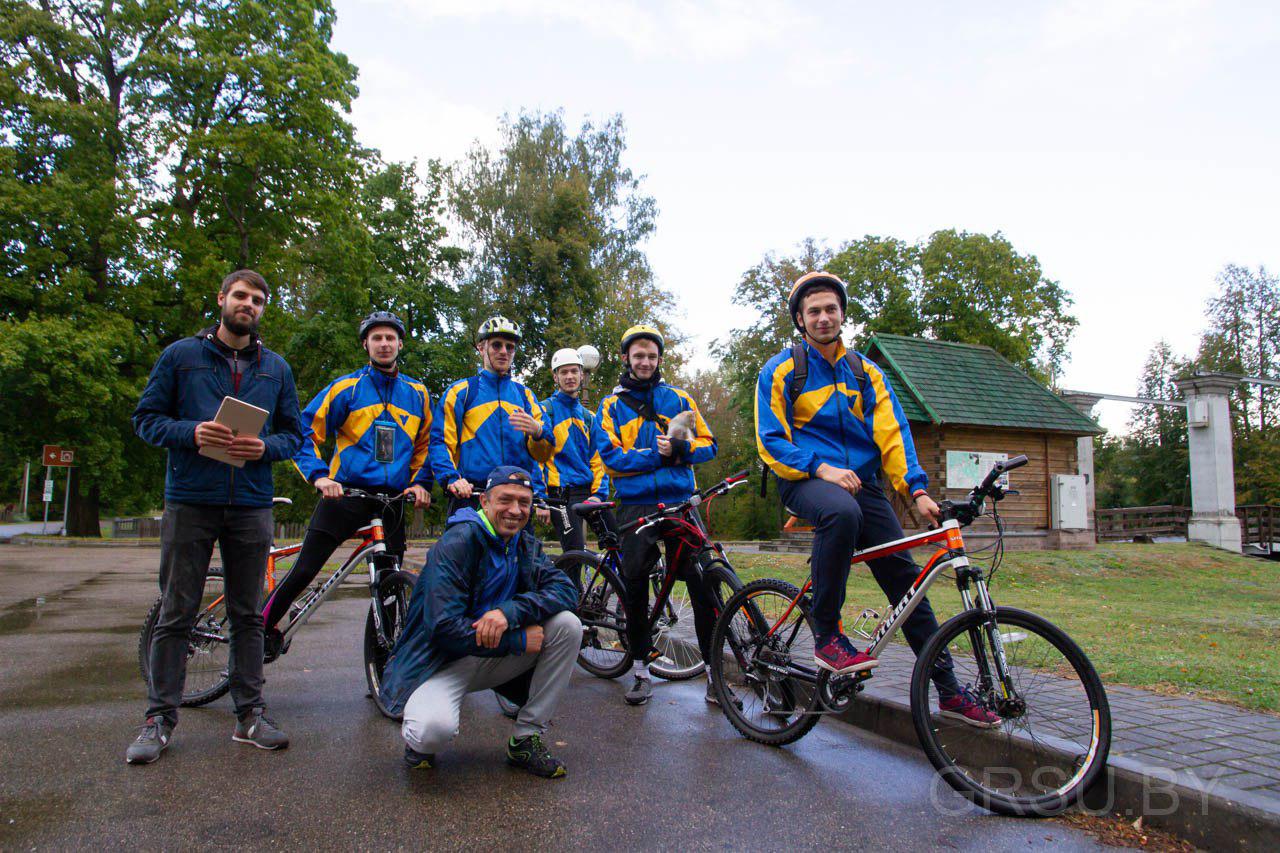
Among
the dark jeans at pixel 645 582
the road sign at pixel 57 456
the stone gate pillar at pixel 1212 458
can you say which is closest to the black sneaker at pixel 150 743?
the dark jeans at pixel 645 582

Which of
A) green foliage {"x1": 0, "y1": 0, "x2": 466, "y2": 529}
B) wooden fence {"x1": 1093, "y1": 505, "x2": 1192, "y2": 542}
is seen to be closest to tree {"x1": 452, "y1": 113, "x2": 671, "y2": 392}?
green foliage {"x1": 0, "y1": 0, "x2": 466, "y2": 529}

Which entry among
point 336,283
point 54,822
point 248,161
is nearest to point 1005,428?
point 336,283

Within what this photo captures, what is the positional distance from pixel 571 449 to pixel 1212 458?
26567mm

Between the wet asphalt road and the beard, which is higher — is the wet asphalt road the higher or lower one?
the lower one

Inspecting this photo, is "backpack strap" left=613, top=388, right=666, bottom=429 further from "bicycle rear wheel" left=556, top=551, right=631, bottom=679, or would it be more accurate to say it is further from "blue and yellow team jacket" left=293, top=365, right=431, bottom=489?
"blue and yellow team jacket" left=293, top=365, right=431, bottom=489

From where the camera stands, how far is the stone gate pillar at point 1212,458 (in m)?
26.2

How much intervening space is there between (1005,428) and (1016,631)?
22584 millimetres

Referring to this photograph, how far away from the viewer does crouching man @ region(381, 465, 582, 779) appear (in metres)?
3.60

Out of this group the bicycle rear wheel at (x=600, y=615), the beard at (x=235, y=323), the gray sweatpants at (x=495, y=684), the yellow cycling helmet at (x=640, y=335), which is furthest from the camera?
the bicycle rear wheel at (x=600, y=615)

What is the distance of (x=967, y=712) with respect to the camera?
3637mm

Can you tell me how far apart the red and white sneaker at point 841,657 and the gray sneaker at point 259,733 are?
2460 millimetres

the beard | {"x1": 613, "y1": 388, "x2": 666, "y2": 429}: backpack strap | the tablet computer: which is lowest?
the tablet computer

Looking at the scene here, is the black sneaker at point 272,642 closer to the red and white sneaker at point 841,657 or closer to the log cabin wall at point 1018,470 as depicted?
the red and white sneaker at point 841,657

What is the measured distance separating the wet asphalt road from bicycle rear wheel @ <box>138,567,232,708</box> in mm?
117
